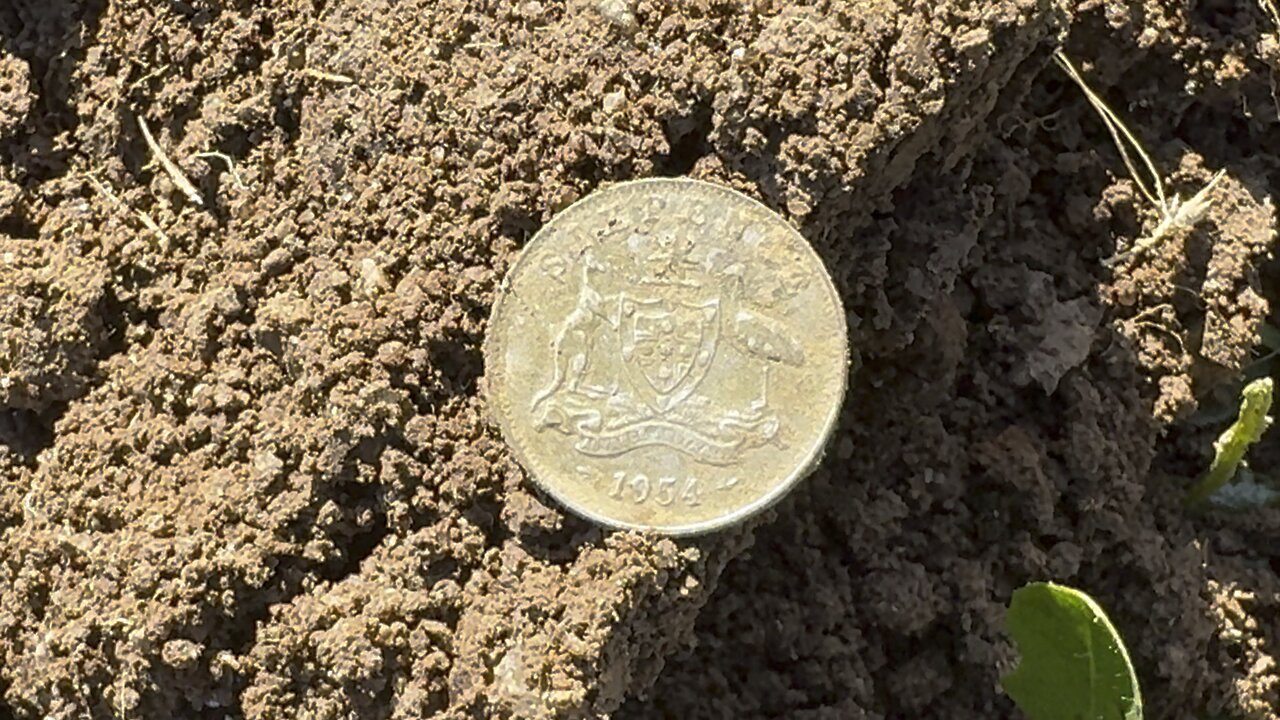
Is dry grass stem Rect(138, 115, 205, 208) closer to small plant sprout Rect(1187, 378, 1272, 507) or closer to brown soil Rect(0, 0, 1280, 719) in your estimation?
brown soil Rect(0, 0, 1280, 719)

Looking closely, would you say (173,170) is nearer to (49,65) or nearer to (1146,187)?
(49,65)

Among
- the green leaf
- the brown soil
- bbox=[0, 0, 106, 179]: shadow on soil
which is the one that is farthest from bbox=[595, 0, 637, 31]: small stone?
the green leaf

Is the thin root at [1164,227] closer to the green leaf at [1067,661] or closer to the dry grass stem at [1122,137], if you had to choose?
the dry grass stem at [1122,137]

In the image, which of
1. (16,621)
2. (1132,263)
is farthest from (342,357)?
(1132,263)

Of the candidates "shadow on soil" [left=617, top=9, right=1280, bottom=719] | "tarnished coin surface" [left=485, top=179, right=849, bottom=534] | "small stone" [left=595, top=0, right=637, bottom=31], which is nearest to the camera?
"tarnished coin surface" [left=485, top=179, right=849, bottom=534]

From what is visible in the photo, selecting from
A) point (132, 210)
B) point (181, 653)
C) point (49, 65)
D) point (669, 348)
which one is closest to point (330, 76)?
point (132, 210)
